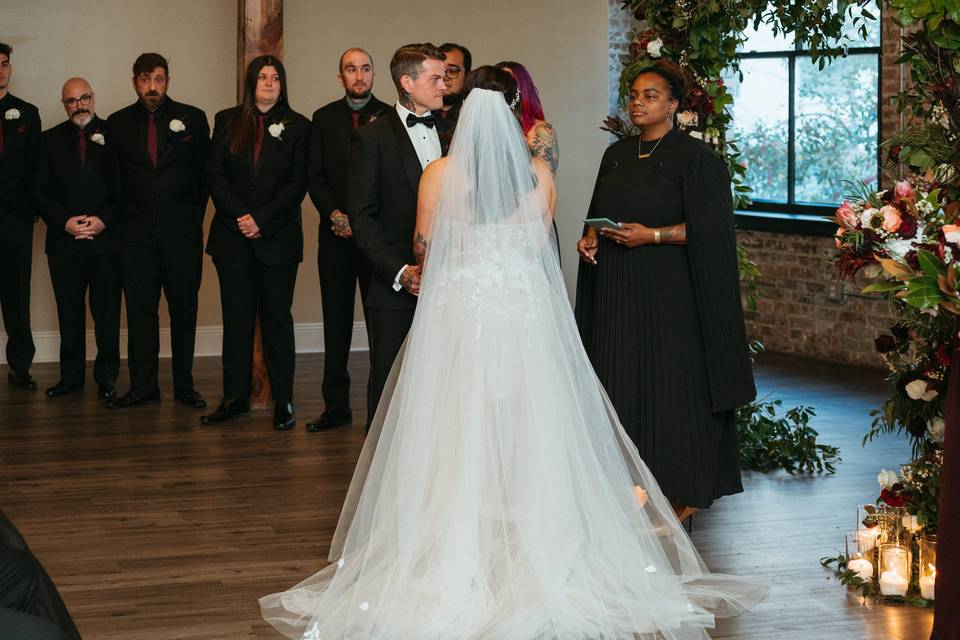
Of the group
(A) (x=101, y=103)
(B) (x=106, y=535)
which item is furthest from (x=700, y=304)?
(A) (x=101, y=103)

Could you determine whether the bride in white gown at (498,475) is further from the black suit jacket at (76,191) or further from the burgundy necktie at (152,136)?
the black suit jacket at (76,191)

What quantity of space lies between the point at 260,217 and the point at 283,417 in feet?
3.50

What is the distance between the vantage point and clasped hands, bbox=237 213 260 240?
22.9ft

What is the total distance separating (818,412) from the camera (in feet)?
25.1

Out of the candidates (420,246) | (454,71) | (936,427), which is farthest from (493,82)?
(454,71)

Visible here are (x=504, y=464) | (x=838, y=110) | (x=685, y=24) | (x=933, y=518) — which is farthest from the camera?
(x=838, y=110)

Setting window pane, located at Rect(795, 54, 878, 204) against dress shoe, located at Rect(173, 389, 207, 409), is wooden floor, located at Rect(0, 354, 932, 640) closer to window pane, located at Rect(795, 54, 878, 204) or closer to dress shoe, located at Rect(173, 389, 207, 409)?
dress shoe, located at Rect(173, 389, 207, 409)

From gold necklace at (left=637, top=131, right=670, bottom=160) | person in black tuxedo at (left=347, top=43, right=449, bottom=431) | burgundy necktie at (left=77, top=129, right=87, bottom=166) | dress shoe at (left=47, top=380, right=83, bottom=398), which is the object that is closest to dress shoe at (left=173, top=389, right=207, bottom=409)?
dress shoe at (left=47, top=380, right=83, bottom=398)

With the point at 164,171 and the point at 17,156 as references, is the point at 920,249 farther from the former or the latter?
the point at 17,156

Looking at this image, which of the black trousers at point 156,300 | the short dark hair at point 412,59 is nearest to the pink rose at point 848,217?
the short dark hair at point 412,59

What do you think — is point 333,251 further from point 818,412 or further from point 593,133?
point 593,133

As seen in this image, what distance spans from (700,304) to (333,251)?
2874 mm

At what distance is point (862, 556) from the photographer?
4.46 meters

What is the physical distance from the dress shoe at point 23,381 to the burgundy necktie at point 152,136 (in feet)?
5.36
